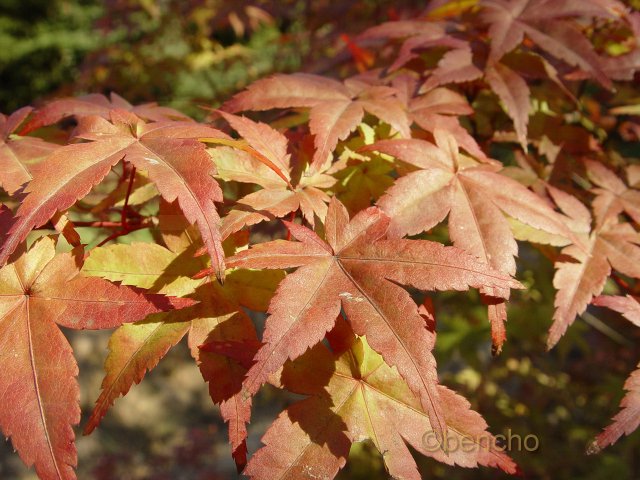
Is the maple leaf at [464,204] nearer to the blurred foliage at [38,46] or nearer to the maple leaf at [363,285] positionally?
the maple leaf at [363,285]

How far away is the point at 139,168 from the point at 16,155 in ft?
0.92

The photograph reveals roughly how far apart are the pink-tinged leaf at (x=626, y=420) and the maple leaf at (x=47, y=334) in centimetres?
59

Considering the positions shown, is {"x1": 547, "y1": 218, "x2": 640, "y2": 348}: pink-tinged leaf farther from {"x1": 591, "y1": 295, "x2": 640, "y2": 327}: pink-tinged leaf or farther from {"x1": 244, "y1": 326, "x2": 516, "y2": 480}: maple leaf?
{"x1": 244, "y1": 326, "x2": 516, "y2": 480}: maple leaf

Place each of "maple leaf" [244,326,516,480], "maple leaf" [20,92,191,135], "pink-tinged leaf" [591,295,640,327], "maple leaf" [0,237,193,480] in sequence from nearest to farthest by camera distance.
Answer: "maple leaf" [0,237,193,480], "maple leaf" [244,326,516,480], "pink-tinged leaf" [591,295,640,327], "maple leaf" [20,92,191,135]

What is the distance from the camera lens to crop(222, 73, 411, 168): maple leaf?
3.16ft

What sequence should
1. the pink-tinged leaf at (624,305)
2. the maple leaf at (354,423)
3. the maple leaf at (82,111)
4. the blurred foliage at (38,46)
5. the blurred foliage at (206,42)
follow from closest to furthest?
the maple leaf at (354,423)
the pink-tinged leaf at (624,305)
the maple leaf at (82,111)
the blurred foliage at (206,42)
the blurred foliage at (38,46)

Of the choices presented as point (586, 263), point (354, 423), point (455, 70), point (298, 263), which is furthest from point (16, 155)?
point (586, 263)

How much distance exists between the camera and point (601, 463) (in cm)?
274

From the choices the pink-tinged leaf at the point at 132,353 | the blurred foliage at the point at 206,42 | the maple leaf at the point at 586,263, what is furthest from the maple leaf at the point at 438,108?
the pink-tinged leaf at the point at 132,353

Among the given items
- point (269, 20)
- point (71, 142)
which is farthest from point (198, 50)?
point (71, 142)

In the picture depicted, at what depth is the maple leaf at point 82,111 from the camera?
1.03 m

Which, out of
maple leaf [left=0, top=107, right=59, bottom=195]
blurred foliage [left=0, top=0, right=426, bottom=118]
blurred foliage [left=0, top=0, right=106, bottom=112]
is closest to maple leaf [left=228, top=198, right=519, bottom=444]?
maple leaf [left=0, top=107, right=59, bottom=195]

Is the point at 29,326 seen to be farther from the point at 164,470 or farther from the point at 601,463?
the point at 164,470

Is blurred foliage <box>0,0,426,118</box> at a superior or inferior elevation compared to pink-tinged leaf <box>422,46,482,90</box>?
inferior
